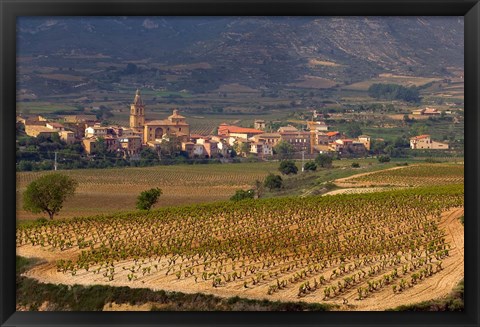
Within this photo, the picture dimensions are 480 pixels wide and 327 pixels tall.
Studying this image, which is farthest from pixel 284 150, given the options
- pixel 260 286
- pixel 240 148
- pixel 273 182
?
pixel 260 286

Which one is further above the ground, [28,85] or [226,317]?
[28,85]

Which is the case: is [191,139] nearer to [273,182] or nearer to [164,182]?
[164,182]
